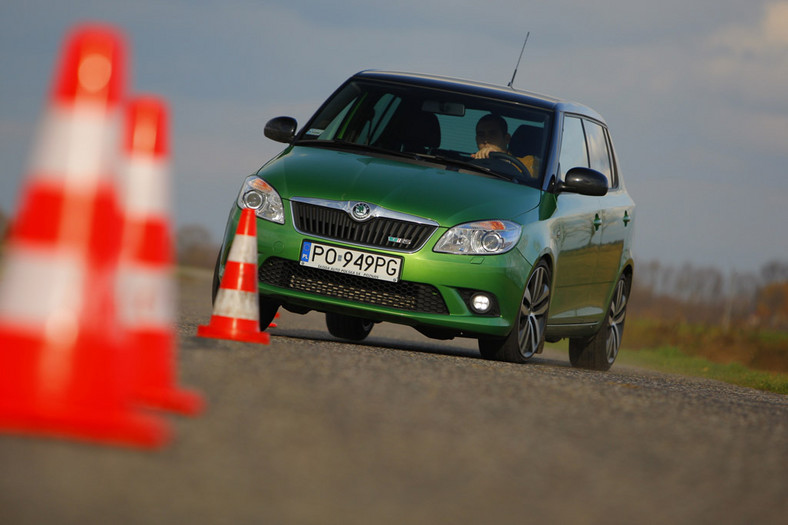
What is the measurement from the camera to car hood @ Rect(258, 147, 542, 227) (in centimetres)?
802

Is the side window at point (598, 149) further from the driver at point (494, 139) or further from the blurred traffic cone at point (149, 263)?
the blurred traffic cone at point (149, 263)

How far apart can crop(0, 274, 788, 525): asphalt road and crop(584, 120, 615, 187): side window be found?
4.56 m

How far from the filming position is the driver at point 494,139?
29.8 ft

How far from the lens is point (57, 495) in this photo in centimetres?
312

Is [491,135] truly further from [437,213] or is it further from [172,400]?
[172,400]

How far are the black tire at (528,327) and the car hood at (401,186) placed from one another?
0.50m

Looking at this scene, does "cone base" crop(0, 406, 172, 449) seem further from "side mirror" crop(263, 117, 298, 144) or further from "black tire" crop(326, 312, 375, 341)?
"black tire" crop(326, 312, 375, 341)

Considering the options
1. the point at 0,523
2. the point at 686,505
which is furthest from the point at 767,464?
the point at 0,523

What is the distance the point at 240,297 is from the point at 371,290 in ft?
3.75

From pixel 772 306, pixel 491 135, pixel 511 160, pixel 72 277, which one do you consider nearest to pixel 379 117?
pixel 491 135

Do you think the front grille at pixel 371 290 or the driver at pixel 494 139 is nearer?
the front grille at pixel 371 290

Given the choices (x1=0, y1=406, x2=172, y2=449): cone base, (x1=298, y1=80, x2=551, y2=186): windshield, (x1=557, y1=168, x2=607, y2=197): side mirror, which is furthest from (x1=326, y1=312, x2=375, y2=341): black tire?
(x1=0, y1=406, x2=172, y2=449): cone base

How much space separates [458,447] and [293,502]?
3.31 feet

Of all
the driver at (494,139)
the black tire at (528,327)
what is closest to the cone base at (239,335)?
the black tire at (528,327)
